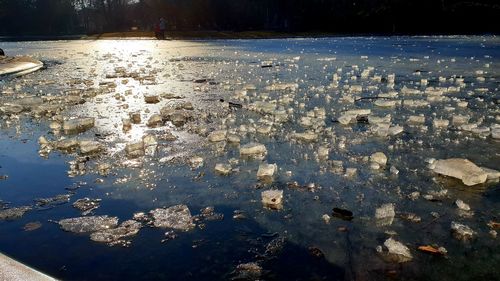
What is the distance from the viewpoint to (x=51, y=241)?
6.43 feet

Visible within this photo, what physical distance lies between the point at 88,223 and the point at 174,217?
0.48 metres

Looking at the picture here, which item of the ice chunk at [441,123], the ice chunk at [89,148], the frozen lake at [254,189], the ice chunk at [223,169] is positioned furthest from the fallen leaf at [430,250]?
the ice chunk at [89,148]

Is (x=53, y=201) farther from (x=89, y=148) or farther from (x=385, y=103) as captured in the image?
(x=385, y=103)

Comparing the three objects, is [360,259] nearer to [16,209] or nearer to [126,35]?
[16,209]

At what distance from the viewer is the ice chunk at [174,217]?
2.11 metres

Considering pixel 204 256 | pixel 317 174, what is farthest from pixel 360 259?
pixel 317 174

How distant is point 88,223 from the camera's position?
7.03ft

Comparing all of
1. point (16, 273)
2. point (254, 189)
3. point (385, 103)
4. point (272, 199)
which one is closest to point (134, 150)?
point (254, 189)

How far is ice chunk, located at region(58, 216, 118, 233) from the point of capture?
208 centimetres

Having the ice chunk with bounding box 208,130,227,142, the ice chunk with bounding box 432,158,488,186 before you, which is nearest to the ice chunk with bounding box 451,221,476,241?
the ice chunk with bounding box 432,158,488,186

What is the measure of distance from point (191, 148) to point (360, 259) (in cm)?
202

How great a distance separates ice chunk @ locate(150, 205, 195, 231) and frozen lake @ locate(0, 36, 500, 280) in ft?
0.04

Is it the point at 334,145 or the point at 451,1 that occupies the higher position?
the point at 451,1

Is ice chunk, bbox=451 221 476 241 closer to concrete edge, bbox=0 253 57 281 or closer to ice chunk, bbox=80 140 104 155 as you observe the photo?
concrete edge, bbox=0 253 57 281
